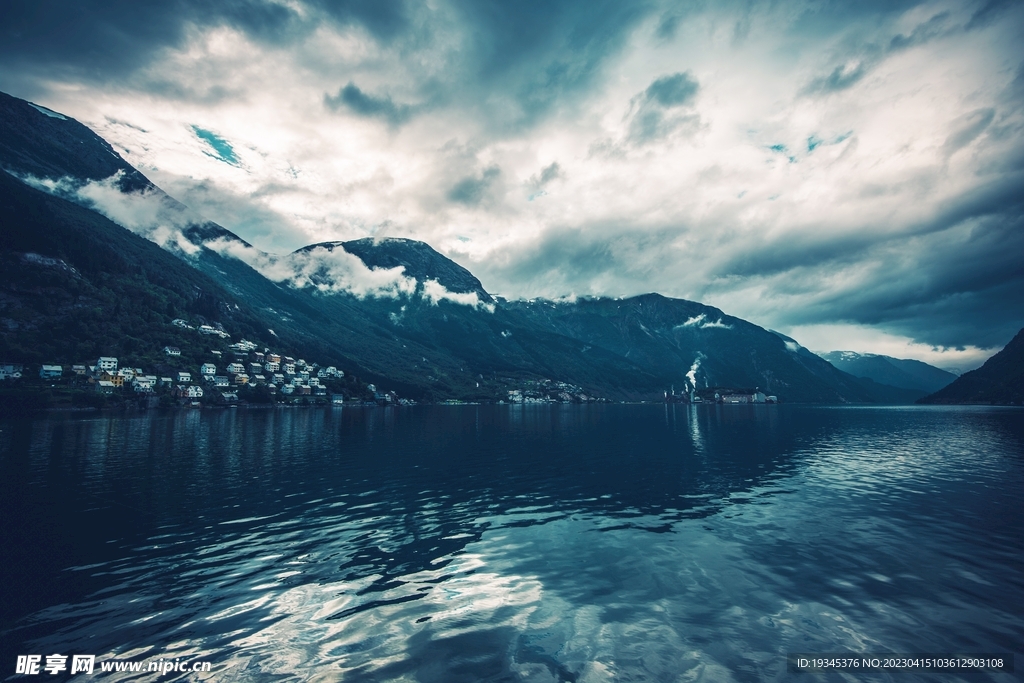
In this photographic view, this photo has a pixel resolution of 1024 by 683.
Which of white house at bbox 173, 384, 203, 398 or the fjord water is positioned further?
white house at bbox 173, 384, 203, 398

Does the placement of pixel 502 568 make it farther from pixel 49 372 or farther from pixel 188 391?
pixel 49 372

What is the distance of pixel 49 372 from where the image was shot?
524ft

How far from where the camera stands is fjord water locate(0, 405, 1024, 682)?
1742 centimetres

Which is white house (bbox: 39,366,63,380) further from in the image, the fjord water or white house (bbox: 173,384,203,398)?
the fjord water

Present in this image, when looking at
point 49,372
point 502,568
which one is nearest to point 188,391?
point 49,372

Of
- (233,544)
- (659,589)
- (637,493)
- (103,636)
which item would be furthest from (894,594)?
(233,544)

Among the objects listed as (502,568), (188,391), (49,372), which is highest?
(49,372)

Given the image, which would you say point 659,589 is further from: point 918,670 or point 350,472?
point 350,472

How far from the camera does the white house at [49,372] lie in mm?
158500

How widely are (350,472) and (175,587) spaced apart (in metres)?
35.7

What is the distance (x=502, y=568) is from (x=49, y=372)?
217 m

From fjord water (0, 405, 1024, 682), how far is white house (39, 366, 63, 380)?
143m

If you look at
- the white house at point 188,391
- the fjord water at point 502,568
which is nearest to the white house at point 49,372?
the white house at point 188,391

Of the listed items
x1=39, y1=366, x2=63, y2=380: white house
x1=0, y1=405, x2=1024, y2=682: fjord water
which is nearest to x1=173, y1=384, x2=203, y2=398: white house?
x1=39, y1=366, x2=63, y2=380: white house
